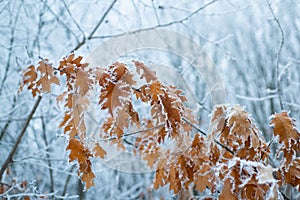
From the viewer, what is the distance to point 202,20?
6.52m

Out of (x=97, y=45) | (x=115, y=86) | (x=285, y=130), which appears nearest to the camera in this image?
(x=115, y=86)

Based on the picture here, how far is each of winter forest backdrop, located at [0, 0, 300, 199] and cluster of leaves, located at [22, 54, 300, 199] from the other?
11.8 inches

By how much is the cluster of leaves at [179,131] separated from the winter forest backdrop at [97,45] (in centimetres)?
30

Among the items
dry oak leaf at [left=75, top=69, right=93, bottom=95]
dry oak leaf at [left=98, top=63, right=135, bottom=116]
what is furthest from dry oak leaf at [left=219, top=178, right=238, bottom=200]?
dry oak leaf at [left=75, top=69, right=93, bottom=95]

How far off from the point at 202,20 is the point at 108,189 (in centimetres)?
326

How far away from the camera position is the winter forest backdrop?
3.32m

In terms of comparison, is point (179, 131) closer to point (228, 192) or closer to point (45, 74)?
point (228, 192)

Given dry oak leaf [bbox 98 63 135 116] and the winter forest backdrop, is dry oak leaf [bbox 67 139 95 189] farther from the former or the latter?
dry oak leaf [bbox 98 63 135 116]

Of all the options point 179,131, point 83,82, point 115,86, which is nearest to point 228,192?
point 179,131

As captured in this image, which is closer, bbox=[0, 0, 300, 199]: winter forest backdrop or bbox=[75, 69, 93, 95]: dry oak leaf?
bbox=[75, 69, 93, 95]: dry oak leaf

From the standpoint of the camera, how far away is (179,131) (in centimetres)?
180

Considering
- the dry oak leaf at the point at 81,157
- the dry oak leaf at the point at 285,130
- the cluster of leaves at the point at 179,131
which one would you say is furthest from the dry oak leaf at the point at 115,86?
the dry oak leaf at the point at 285,130

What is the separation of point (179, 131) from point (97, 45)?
2.19 m

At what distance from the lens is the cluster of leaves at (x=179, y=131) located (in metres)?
1.59
